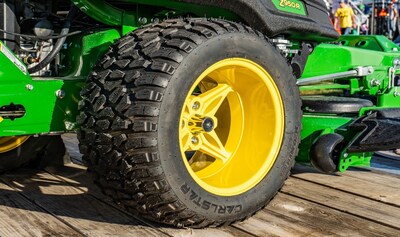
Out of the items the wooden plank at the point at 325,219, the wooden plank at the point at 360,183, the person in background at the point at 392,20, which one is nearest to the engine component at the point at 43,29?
the wooden plank at the point at 325,219

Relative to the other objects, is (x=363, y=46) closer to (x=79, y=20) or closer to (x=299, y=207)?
(x=299, y=207)

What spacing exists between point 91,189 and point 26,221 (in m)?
0.69

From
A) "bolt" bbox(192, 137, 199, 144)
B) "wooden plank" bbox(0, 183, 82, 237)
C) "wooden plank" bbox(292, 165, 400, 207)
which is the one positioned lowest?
"wooden plank" bbox(292, 165, 400, 207)

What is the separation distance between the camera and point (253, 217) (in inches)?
116

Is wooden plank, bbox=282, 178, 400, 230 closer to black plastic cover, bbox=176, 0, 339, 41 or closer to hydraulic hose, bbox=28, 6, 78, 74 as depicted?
black plastic cover, bbox=176, 0, 339, 41

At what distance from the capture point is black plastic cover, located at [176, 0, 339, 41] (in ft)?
9.70

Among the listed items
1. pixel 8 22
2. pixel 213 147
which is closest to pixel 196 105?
pixel 213 147

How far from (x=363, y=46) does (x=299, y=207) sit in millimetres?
2310

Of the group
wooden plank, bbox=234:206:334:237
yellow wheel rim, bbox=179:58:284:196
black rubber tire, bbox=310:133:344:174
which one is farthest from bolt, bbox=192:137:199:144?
black rubber tire, bbox=310:133:344:174

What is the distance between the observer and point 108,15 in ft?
9.51

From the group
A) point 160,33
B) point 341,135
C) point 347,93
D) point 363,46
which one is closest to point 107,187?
point 160,33

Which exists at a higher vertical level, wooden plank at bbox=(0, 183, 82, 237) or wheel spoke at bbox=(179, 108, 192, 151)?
wheel spoke at bbox=(179, 108, 192, 151)

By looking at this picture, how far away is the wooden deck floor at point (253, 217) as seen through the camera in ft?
8.95

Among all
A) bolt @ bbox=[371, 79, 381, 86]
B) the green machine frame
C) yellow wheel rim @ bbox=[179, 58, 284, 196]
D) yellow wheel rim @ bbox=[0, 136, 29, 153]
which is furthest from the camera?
bolt @ bbox=[371, 79, 381, 86]
